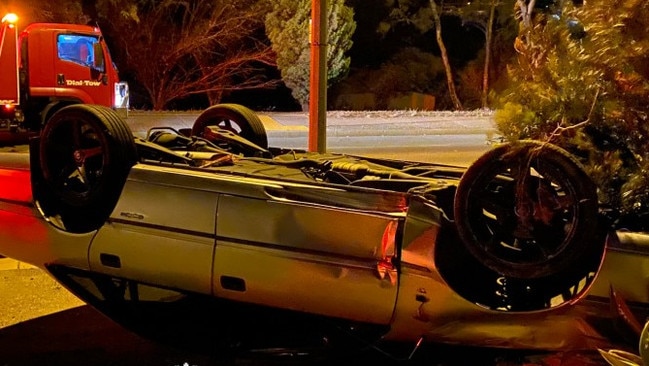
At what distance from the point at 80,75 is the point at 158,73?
7603 millimetres

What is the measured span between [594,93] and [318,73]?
5499mm

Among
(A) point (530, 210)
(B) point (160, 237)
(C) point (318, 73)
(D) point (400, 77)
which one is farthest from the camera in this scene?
(D) point (400, 77)

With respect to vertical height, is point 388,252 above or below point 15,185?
below

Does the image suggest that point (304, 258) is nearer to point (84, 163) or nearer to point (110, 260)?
point (110, 260)

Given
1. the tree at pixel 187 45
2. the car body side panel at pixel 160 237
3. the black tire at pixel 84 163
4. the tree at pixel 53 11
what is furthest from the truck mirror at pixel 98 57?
the car body side panel at pixel 160 237

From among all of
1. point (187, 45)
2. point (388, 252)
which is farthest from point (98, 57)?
point (388, 252)

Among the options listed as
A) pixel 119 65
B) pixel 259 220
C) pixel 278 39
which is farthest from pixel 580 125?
pixel 119 65

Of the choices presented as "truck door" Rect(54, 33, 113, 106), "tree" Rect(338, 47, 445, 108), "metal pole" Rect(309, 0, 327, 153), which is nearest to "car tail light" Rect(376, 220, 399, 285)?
"metal pole" Rect(309, 0, 327, 153)

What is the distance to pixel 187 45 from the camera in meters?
21.8

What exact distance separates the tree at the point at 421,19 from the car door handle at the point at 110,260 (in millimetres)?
22603

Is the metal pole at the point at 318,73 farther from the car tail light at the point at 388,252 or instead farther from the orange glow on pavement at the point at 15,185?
the car tail light at the point at 388,252

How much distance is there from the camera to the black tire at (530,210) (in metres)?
3.44

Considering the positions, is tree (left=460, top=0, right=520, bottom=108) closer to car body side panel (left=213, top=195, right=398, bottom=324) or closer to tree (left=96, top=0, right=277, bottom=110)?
tree (left=96, top=0, right=277, bottom=110)

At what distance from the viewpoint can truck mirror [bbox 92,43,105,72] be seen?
49.7 ft
